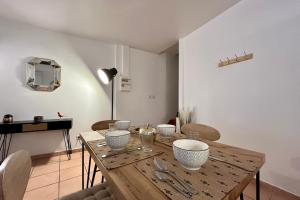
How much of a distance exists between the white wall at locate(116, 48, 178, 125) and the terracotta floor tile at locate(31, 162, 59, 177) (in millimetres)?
1372

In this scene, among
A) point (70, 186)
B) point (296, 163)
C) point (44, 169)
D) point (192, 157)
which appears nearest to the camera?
point (192, 157)

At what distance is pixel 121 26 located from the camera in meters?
2.37

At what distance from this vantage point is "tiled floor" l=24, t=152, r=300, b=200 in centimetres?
141

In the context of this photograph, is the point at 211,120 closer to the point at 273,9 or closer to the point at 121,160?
the point at 273,9

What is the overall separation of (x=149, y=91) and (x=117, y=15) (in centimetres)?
186

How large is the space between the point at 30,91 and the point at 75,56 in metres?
0.96

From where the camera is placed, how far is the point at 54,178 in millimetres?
1735

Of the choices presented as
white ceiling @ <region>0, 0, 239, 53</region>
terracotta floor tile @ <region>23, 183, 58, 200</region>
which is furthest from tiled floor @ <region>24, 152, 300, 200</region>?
white ceiling @ <region>0, 0, 239, 53</region>

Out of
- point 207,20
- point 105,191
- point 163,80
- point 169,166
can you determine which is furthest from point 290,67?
point 163,80

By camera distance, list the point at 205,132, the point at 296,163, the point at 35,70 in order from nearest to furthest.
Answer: the point at 205,132 < the point at 296,163 < the point at 35,70

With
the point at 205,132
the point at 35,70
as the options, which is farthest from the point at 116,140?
the point at 35,70

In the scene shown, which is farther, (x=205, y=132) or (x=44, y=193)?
(x=44, y=193)

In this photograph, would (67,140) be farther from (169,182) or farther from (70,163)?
(169,182)

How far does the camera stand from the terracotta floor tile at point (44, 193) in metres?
1.39
